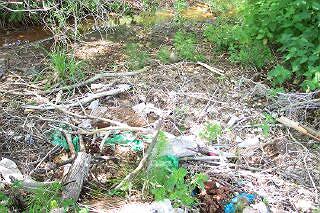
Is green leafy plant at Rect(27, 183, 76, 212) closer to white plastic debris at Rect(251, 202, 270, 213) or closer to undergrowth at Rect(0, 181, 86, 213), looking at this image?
undergrowth at Rect(0, 181, 86, 213)

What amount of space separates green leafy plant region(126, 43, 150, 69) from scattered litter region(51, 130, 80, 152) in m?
1.55

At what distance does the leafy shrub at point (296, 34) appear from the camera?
15.5ft

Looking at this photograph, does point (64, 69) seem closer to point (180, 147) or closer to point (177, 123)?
point (177, 123)

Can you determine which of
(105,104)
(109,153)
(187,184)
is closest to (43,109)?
(105,104)

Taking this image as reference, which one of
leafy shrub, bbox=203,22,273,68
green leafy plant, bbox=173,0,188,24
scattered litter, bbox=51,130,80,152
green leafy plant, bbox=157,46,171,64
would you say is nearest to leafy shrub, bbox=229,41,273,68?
leafy shrub, bbox=203,22,273,68

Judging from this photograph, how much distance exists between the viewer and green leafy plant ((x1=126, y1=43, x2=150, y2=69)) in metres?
5.46

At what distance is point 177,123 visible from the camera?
14.6ft

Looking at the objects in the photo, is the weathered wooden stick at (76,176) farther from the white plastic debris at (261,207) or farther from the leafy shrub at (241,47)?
the leafy shrub at (241,47)

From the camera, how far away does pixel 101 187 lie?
360cm

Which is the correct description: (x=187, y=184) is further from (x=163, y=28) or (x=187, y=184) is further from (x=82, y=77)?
(x=163, y=28)

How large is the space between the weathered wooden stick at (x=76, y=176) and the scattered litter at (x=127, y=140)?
46cm

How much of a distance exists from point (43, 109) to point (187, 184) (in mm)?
1828

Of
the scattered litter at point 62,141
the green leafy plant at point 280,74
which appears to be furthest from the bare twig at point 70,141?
the green leafy plant at point 280,74

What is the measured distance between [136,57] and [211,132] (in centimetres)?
191
